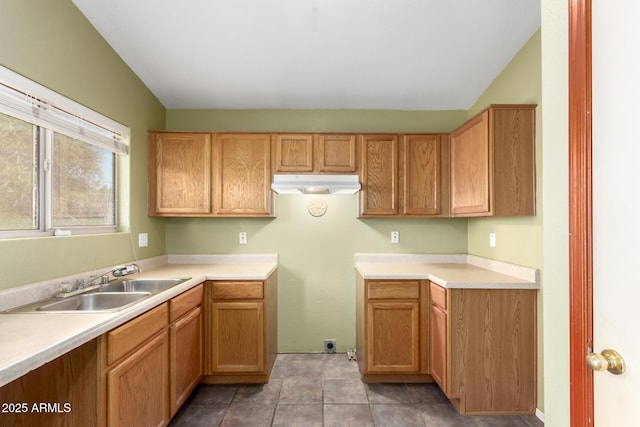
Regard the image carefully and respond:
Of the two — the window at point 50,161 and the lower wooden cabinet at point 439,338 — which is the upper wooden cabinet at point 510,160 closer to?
the lower wooden cabinet at point 439,338

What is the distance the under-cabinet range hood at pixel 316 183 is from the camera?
2551 millimetres

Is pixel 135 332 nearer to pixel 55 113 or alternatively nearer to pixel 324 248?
pixel 55 113

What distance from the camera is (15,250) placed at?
1.51m

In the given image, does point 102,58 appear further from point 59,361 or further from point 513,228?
point 513,228

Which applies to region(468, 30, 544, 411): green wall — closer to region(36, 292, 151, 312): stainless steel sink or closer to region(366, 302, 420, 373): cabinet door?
region(366, 302, 420, 373): cabinet door

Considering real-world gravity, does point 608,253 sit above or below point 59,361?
above

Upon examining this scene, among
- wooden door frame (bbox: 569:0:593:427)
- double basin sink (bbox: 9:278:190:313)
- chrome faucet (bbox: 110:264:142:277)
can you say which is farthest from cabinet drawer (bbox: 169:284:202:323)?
wooden door frame (bbox: 569:0:593:427)

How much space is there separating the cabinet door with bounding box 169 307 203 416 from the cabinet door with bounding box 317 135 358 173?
1.58 metres

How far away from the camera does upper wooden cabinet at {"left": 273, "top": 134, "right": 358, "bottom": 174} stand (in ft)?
9.14

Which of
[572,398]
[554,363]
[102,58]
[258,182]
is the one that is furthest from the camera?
[258,182]

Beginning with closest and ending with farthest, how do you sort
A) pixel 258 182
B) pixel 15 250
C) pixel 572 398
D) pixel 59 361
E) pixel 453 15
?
1. pixel 572 398
2. pixel 59 361
3. pixel 15 250
4. pixel 453 15
5. pixel 258 182

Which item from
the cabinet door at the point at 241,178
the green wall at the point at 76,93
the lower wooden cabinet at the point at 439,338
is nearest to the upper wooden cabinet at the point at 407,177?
the lower wooden cabinet at the point at 439,338

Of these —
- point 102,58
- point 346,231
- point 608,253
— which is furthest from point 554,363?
point 102,58

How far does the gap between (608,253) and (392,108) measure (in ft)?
8.64
